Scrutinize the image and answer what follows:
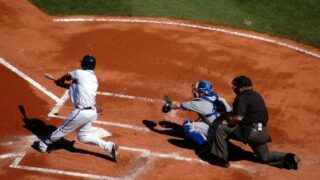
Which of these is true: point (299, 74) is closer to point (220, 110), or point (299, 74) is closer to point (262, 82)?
point (262, 82)

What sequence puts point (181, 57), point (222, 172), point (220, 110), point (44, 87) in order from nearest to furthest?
point (222, 172) → point (220, 110) → point (44, 87) → point (181, 57)

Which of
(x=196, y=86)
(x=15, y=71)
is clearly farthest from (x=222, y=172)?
(x=15, y=71)

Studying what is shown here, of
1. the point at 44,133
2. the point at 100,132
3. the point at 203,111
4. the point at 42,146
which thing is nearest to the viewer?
the point at 42,146

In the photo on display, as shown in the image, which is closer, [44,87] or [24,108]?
[24,108]

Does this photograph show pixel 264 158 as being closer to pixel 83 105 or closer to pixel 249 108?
pixel 249 108

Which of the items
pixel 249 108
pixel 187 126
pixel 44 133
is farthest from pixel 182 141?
pixel 44 133

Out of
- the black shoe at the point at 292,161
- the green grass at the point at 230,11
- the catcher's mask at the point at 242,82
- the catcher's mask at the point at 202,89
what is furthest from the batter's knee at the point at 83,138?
the green grass at the point at 230,11
